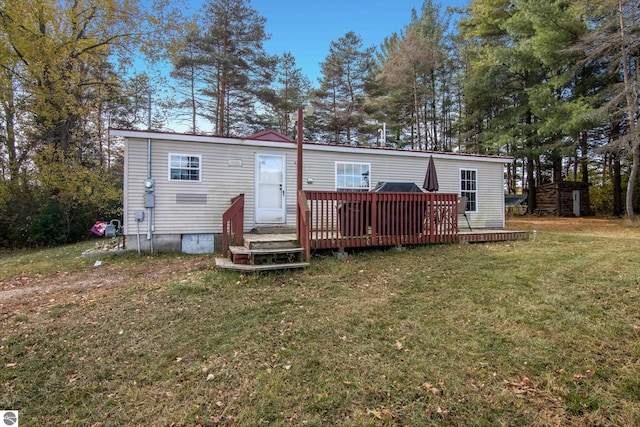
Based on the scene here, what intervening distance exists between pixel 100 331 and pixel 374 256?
4.13 metres

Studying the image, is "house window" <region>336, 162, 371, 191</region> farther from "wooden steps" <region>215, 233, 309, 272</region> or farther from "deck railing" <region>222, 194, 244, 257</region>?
"wooden steps" <region>215, 233, 309, 272</region>

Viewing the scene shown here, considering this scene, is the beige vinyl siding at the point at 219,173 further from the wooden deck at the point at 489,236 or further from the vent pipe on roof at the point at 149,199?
the wooden deck at the point at 489,236

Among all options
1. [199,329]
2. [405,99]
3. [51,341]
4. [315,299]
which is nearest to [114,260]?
[51,341]

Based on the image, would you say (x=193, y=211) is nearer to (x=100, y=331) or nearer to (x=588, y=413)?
(x=100, y=331)

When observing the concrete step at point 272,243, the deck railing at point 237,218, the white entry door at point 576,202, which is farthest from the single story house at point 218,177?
the white entry door at point 576,202

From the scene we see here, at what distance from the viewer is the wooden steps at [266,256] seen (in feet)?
15.9

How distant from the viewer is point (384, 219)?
6.01 m

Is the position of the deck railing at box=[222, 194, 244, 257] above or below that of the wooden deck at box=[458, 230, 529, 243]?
above

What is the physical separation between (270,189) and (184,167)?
6.72 feet

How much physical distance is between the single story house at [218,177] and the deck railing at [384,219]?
Answer: 7.01 feet

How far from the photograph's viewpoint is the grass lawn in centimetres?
208

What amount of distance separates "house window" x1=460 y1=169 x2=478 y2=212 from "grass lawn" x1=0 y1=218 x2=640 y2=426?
4.83 meters

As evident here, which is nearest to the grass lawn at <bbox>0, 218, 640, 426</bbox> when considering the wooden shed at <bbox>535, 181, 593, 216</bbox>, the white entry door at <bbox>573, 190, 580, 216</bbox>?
the wooden shed at <bbox>535, 181, 593, 216</bbox>

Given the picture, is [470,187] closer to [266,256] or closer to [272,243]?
[272,243]
